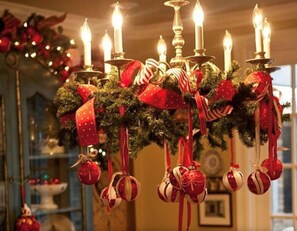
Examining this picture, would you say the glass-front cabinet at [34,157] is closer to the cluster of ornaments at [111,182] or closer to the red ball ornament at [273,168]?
the cluster of ornaments at [111,182]

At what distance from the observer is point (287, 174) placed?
12.6 feet

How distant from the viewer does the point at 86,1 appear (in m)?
3.47

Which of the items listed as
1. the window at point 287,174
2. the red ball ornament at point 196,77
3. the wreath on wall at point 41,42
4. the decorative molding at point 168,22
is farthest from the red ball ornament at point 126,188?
the window at point 287,174

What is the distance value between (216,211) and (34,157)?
1.37 metres

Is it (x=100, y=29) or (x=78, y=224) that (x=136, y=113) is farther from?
(x=100, y=29)

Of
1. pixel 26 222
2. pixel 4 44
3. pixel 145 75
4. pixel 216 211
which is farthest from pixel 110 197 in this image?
pixel 216 211

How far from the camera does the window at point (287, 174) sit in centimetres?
382

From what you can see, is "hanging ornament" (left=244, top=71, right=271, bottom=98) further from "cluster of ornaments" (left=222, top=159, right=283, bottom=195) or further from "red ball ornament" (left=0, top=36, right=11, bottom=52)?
"red ball ornament" (left=0, top=36, right=11, bottom=52)

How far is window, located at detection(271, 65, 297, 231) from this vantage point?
12.5ft

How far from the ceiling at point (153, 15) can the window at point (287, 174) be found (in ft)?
1.21

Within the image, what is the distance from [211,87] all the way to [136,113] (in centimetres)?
25

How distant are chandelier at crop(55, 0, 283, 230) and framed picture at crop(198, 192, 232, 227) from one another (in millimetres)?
2003

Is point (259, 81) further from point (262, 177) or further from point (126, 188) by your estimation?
point (126, 188)

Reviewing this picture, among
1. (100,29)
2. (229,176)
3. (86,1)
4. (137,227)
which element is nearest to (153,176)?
(137,227)
